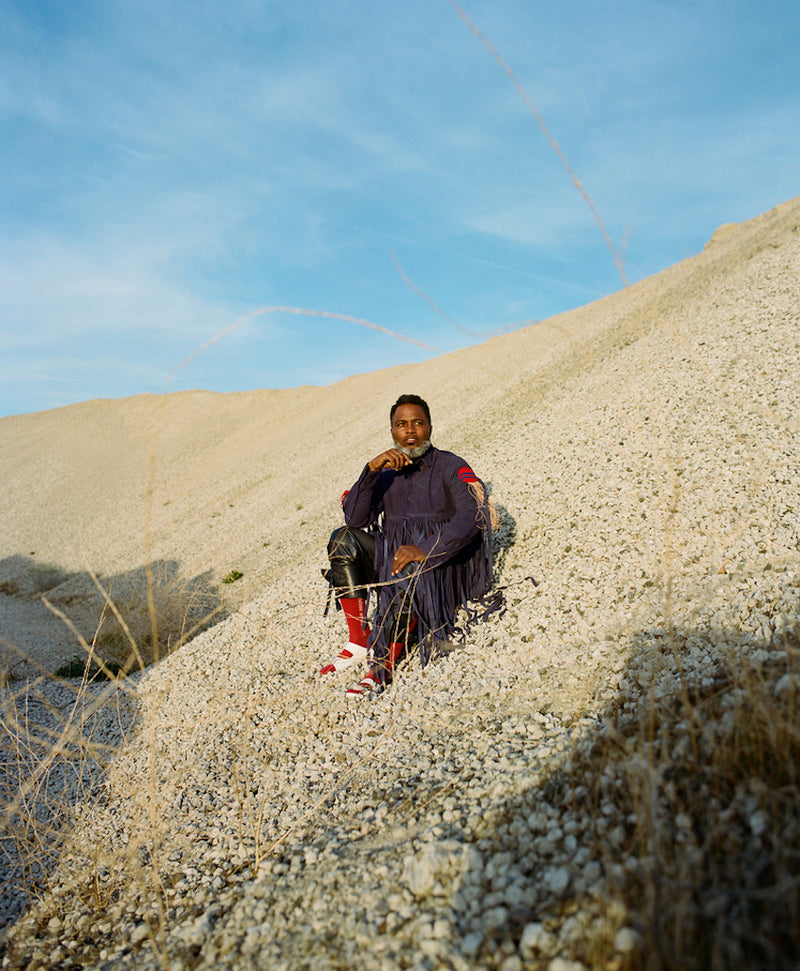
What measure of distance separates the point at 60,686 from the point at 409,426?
577cm

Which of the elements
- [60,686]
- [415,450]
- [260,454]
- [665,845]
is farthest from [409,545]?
[260,454]

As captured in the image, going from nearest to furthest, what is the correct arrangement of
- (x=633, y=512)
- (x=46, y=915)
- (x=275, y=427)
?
1. (x=46, y=915)
2. (x=633, y=512)
3. (x=275, y=427)

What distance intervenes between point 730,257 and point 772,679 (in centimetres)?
1326

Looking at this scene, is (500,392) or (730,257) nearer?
(730,257)

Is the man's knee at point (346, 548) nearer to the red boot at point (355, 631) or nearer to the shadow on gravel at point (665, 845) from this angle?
the red boot at point (355, 631)

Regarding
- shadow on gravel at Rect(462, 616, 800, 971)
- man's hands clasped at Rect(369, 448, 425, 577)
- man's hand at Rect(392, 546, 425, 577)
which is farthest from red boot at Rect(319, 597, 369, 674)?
shadow on gravel at Rect(462, 616, 800, 971)

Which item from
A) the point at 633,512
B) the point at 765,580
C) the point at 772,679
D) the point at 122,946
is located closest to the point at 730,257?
the point at 633,512

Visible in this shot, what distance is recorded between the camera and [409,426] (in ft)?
13.3

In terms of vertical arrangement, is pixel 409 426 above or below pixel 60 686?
above

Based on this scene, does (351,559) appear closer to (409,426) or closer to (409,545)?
(409,545)

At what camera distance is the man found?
151 inches

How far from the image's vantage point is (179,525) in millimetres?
17047

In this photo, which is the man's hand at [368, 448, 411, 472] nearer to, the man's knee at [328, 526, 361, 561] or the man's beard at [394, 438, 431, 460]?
the man's beard at [394, 438, 431, 460]

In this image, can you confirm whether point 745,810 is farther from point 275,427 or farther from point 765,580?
point 275,427
